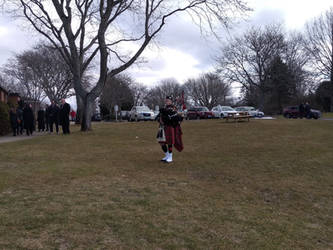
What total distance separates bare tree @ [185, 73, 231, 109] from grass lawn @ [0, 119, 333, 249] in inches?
2971

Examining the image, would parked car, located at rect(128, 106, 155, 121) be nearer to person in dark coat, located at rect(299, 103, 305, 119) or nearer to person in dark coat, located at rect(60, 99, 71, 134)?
person in dark coat, located at rect(299, 103, 305, 119)

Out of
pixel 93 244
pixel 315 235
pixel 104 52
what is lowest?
pixel 315 235

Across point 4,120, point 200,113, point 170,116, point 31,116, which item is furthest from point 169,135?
point 200,113

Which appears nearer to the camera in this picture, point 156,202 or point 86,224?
point 86,224

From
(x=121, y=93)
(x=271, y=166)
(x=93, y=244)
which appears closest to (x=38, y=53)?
(x=121, y=93)

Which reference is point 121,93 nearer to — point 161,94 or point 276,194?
point 161,94

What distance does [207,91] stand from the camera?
86.2 m

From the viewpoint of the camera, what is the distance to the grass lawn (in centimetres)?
394

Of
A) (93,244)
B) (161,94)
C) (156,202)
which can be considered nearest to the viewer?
(93,244)

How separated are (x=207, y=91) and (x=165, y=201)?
8227 centimetres

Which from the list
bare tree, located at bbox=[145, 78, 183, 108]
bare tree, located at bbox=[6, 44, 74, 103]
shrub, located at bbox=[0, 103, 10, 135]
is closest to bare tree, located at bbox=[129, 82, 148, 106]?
bare tree, located at bbox=[145, 78, 183, 108]

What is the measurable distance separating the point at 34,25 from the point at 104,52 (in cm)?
470

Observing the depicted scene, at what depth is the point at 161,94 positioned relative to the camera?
9500 cm

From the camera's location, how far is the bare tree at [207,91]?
84688 millimetres
